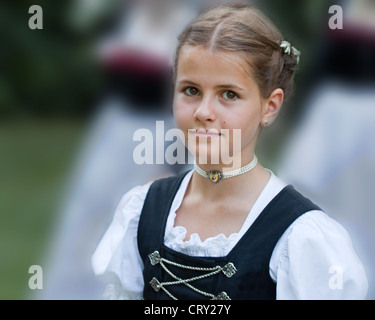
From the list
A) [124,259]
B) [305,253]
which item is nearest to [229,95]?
[305,253]

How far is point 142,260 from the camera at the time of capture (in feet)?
3.63

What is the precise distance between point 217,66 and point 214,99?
2.3 inches

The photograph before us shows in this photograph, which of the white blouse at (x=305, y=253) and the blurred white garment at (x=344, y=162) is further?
the blurred white garment at (x=344, y=162)

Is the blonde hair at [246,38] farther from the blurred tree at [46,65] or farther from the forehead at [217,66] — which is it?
the blurred tree at [46,65]

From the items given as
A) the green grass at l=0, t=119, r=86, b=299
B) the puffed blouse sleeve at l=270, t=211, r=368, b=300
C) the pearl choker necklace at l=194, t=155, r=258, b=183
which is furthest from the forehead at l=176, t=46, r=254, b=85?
the green grass at l=0, t=119, r=86, b=299

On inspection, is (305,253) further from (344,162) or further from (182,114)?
(344,162)

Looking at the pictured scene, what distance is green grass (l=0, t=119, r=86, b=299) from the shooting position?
2.75 meters

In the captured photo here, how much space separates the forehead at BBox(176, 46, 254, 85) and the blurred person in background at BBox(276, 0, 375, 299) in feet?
2.85

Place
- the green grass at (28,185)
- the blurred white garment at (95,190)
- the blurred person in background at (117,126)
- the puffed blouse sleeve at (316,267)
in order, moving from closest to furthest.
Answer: the puffed blouse sleeve at (316,267)
the blurred person in background at (117,126)
the blurred white garment at (95,190)
the green grass at (28,185)

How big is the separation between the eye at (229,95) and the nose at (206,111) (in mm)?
26

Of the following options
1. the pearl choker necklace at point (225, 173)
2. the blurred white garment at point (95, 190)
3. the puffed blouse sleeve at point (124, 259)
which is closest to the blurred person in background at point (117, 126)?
the blurred white garment at point (95, 190)

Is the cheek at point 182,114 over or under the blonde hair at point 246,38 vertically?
under

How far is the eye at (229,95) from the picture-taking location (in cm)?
97

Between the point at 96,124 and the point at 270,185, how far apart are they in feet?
4.34
